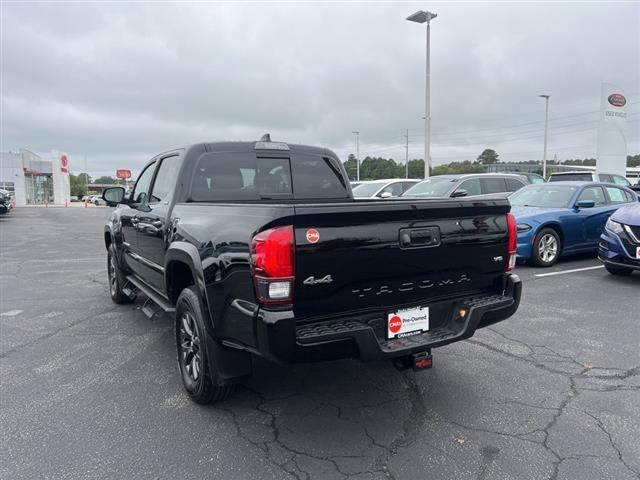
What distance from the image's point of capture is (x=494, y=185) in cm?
1251

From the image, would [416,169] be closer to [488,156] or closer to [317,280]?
[488,156]

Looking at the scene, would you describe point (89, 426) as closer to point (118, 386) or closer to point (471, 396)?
point (118, 386)

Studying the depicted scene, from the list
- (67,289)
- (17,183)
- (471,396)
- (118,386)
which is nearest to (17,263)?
(67,289)

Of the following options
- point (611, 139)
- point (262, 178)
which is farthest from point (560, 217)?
point (611, 139)

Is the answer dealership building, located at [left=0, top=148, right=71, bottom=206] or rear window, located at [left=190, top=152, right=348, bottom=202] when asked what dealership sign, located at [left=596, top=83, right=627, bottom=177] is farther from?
dealership building, located at [left=0, top=148, right=71, bottom=206]

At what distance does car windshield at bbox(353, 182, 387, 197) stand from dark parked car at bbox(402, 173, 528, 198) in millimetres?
2987

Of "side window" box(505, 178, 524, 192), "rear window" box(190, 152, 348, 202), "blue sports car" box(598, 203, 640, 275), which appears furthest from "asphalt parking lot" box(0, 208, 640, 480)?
"side window" box(505, 178, 524, 192)

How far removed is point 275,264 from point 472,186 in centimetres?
1043

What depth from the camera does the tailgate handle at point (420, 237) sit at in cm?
293

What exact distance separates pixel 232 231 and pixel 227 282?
31 centimetres

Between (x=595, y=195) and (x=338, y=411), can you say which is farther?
(x=595, y=195)

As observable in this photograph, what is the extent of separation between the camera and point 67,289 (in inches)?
295

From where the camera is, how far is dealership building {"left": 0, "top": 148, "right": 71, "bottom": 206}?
185 feet

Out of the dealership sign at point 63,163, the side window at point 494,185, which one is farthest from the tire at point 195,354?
the dealership sign at point 63,163
